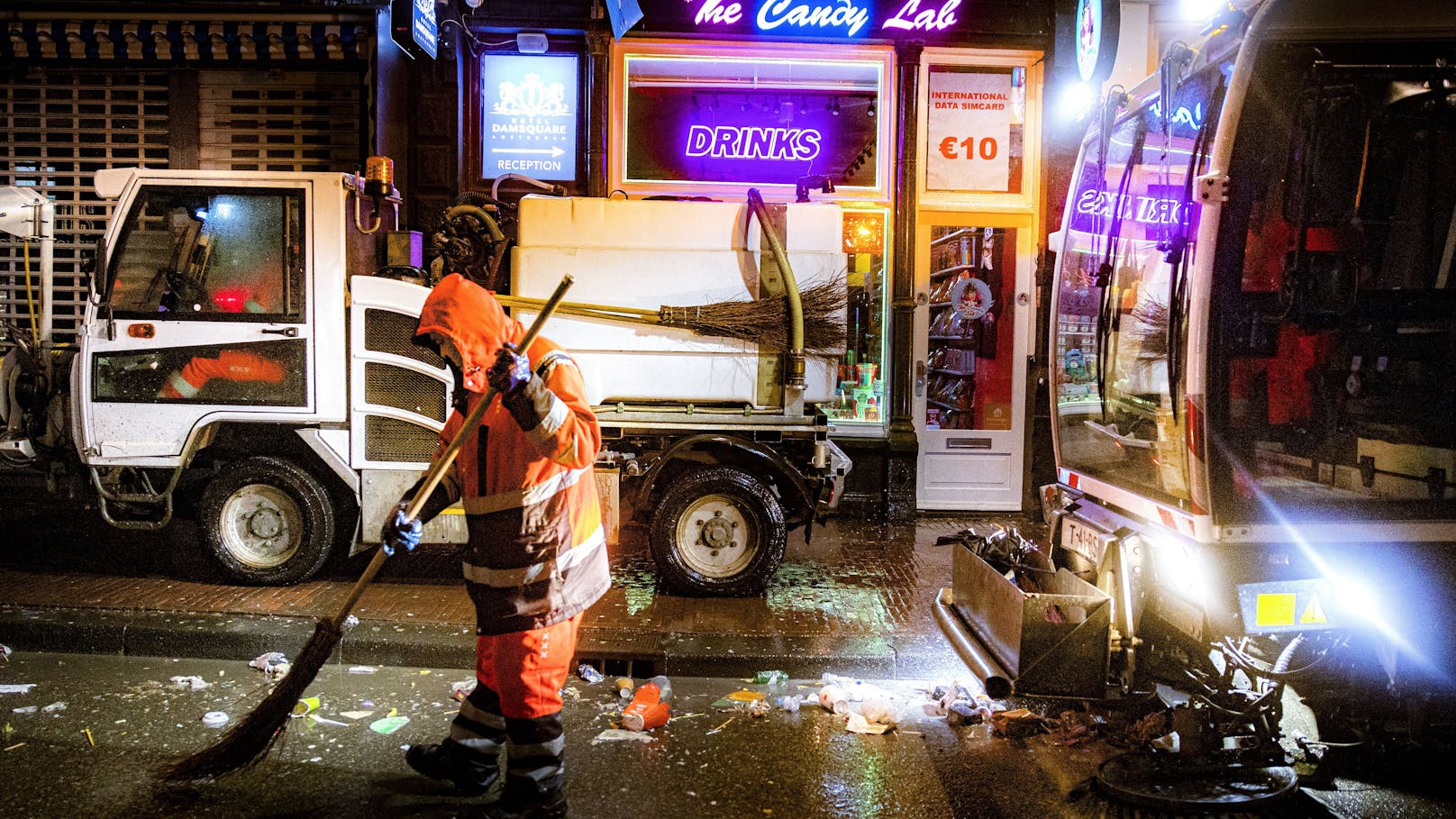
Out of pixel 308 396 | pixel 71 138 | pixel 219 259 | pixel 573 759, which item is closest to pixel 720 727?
pixel 573 759

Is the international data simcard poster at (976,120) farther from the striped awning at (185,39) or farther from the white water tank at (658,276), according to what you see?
the striped awning at (185,39)

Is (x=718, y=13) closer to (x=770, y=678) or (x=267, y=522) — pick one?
(x=267, y=522)

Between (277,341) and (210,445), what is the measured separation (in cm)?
89

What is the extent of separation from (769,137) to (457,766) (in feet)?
22.4

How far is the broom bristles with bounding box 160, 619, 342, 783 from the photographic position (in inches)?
138

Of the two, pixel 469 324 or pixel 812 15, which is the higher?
pixel 812 15

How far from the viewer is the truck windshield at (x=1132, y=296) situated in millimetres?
3680

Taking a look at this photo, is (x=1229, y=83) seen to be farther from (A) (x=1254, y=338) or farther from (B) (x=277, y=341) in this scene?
(B) (x=277, y=341)

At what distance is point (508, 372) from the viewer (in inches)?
123

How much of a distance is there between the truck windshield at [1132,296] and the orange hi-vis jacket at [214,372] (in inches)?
191

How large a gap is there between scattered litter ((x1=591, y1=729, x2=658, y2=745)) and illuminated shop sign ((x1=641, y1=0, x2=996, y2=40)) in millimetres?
6736

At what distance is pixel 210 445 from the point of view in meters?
6.08

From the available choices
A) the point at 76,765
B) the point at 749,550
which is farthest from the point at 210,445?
the point at 749,550

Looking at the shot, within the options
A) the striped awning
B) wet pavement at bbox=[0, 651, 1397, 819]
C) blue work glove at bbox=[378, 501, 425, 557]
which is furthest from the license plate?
the striped awning
